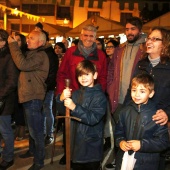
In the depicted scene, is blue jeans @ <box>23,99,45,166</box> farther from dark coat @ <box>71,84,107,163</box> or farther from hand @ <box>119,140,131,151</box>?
hand @ <box>119,140,131,151</box>

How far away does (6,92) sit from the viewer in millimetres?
4125

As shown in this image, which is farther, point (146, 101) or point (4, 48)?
point (4, 48)

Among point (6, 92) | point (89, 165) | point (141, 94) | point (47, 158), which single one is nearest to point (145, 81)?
point (141, 94)

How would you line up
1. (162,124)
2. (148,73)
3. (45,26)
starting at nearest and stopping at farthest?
(162,124) → (148,73) → (45,26)

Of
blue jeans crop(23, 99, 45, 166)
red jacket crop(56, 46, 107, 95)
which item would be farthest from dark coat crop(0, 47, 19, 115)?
red jacket crop(56, 46, 107, 95)

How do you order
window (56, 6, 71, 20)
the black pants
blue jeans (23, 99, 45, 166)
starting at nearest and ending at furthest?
the black pants → blue jeans (23, 99, 45, 166) → window (56, 6, 71, 20)

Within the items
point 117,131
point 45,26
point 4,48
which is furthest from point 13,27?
point 117,131

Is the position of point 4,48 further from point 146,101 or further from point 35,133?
point 146,101

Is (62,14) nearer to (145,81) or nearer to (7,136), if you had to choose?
(7,136)

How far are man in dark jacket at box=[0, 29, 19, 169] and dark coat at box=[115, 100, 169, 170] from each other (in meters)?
1.98

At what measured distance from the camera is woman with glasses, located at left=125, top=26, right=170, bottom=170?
9.73ft

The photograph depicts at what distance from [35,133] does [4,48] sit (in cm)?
133

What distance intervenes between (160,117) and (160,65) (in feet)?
1.91

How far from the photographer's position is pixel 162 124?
2.72 metres
